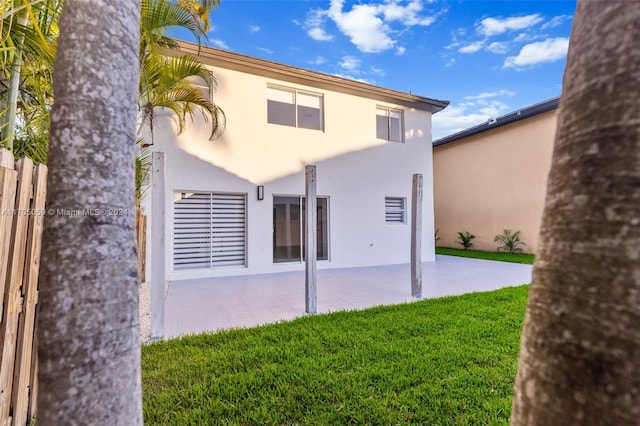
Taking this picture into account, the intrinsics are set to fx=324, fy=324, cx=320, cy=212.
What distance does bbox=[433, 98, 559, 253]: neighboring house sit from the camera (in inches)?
496

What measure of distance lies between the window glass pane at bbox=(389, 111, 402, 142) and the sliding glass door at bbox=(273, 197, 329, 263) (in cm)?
403

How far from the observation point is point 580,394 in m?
0.72

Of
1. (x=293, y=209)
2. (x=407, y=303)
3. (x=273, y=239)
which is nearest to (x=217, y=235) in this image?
(x=273, y=239)

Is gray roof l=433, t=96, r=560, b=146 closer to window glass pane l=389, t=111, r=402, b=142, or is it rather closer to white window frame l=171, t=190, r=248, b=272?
window glass pane l=389, t=111, r=402, b=142

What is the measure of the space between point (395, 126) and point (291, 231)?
5.53 metres

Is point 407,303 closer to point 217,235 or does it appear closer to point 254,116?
point 217,235

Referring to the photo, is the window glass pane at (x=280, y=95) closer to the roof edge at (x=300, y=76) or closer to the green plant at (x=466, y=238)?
the roof edge at (x=300, y=76)

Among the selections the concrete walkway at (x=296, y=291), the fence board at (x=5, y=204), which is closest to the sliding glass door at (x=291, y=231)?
the concrete walkway at (x=296, y=291)

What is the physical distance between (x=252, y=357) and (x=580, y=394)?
3.18 metres

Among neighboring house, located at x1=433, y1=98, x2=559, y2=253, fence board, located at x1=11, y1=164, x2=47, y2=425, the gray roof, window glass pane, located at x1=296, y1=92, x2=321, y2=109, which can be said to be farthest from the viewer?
neighboring house, located at x1=433, y1=98, x2=559, y2=253

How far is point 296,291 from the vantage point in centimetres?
686

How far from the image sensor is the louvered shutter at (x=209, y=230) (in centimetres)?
851

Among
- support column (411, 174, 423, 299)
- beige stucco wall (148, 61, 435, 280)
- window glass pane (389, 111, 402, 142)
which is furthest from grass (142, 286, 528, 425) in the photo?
window glass pane (389, 111, 402, 142)

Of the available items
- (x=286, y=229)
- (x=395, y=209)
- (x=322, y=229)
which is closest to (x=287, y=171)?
(x=286, y=229)
